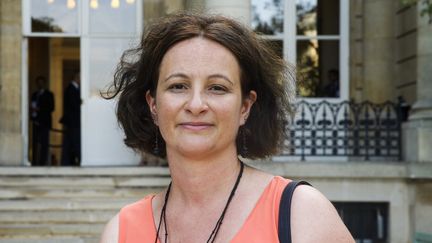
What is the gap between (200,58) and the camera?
2.20 m

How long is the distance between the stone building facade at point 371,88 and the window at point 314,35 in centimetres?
7

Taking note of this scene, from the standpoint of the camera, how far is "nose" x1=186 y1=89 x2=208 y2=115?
2158mm

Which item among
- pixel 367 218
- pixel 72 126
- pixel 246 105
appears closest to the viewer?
pixel 246 105

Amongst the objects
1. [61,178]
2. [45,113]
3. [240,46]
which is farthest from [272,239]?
[45,113]

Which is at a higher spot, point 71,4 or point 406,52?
point 71,4

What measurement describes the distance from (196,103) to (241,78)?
206 mm

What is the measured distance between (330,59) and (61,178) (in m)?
5.26

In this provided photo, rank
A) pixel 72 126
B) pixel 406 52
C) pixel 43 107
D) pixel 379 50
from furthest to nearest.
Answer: pixel 43 107
pixel 72 126
pixel 379 50
pixel 406 52

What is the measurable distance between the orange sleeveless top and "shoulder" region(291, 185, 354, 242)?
59mm

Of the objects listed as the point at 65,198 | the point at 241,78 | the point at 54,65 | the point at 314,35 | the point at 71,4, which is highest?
the point at 71,4

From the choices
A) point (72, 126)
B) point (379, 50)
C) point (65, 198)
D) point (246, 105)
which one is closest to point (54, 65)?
point (72, 126)

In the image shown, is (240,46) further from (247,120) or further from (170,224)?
(170,224)

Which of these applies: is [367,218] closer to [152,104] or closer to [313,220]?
[152,104]

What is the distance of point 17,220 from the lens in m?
10.5
